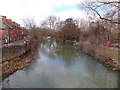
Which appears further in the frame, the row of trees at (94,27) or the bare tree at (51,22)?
the bare tree at (51,22)

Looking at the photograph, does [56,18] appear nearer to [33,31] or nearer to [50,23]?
[50,23]

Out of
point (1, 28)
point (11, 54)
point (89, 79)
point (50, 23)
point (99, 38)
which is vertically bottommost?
point (89, 79)

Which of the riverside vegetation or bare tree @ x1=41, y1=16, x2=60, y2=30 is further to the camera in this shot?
bare tree @ x1=41, y1=16, x2=60, y2=30

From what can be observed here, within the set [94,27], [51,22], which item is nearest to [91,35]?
[94,27]

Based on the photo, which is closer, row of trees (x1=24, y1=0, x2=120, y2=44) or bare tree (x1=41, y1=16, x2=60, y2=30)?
row of trees (x1=24, y1=0, x2=120, y2=44)

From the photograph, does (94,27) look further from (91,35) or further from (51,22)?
(51,22)

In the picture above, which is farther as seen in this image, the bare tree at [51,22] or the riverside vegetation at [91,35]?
the bare tree at [51,22]

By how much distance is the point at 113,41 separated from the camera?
2281 cm

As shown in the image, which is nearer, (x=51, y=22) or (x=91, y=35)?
(x=91, y=35)

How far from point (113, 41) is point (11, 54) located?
17957 millimetres

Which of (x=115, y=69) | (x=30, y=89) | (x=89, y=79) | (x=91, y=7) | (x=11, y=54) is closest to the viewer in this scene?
(x=30, y=89)

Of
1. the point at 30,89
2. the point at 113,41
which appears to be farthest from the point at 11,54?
the point at 113,41

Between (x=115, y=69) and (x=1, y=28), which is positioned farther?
(x=1, y=28)

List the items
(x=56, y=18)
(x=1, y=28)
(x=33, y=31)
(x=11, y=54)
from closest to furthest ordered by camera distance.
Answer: (x=11, y=54) < (x=1, y=28) < (x=33, y=31) < (x=56, y=18)
